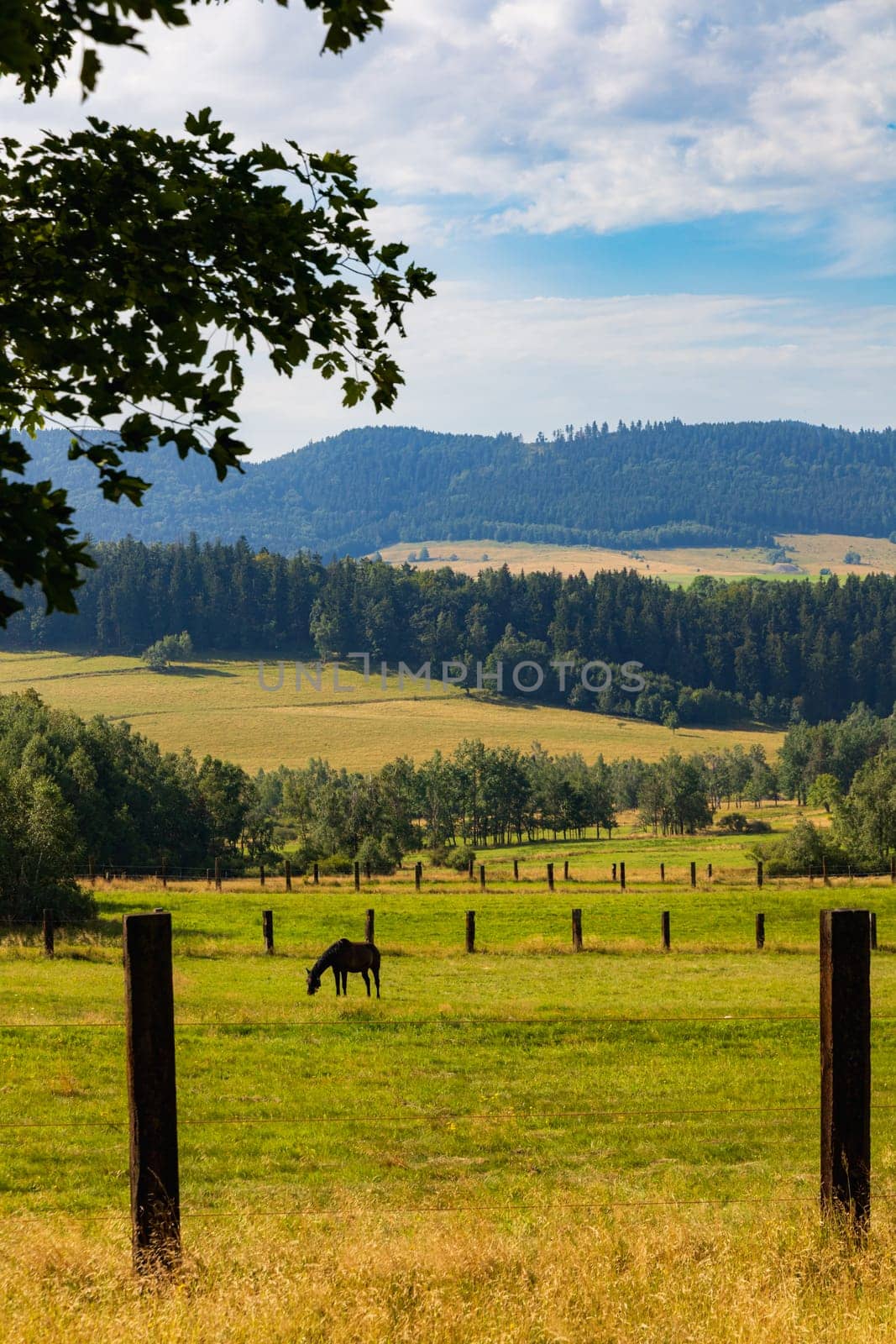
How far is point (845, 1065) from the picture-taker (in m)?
6.31

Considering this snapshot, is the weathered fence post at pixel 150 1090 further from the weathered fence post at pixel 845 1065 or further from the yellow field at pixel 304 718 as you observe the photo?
the yellow field at pixel 304 718

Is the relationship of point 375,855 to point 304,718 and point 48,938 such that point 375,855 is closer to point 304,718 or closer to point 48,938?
point 48,938

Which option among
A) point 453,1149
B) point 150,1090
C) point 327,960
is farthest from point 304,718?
Result: point 150,1090

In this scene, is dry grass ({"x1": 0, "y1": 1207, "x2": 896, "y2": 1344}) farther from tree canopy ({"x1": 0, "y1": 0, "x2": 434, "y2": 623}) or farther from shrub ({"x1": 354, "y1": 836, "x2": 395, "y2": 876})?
shrub ({"x1": 354, "y1": 836, "x2": 395, "y2": 876})

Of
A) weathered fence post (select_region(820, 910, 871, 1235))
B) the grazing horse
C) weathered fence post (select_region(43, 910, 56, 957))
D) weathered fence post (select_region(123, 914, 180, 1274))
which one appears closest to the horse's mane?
the grazing horse

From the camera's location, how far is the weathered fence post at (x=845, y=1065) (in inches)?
247

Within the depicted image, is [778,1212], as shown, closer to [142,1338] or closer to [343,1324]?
[343,1324]

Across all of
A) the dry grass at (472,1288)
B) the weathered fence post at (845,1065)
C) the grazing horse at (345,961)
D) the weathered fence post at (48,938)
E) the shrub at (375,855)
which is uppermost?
the weathered fence post at (845,1065)

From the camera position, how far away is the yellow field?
150 meters

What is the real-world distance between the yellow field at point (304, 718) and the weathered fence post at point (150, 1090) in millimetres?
133034

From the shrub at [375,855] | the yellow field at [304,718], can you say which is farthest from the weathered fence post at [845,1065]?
the yellow field at [304,718]

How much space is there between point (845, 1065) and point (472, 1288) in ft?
7.40

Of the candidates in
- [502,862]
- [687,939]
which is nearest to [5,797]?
[687,939]

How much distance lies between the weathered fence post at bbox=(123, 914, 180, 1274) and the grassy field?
0.77 ft
